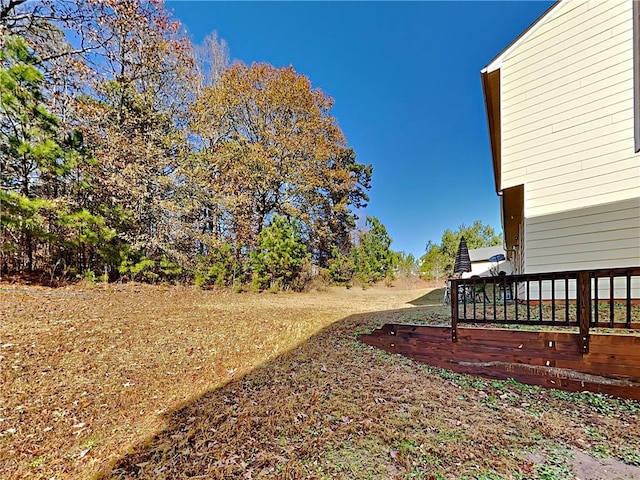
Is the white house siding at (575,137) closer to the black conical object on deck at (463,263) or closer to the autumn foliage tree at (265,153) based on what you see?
the black conical object on deck at (463,263)

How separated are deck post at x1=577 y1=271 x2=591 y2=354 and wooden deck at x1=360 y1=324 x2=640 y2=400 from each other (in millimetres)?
33

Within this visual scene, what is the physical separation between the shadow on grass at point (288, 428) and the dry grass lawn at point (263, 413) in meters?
0.01

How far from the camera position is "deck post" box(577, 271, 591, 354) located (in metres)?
2.73

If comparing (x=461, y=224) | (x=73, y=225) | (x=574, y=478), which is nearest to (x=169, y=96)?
(x=73, y=225)

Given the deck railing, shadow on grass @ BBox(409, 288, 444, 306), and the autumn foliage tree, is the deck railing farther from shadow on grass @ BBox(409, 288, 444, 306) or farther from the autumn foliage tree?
the autumn foliage tree

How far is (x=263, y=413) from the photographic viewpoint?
2.51m

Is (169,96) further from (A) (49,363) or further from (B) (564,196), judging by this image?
(B) (564,196)

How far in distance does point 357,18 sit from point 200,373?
1043 cm

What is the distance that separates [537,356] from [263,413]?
2677mm

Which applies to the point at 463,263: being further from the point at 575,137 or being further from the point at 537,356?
the point at 537,356

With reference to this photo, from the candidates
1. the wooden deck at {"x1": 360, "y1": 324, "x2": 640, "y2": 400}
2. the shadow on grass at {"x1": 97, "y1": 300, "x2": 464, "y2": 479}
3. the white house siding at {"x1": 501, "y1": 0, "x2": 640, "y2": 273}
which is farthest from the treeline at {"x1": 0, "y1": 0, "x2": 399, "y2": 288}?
the wooden deck at {"x1": 360, "y1": 324, "x2": 640, "y2": 400}

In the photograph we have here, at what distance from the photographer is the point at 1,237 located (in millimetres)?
6652

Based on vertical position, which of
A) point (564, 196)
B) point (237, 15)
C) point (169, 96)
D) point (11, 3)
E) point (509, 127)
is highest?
point (237, 15)

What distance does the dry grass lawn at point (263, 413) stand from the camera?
188 centimetres
